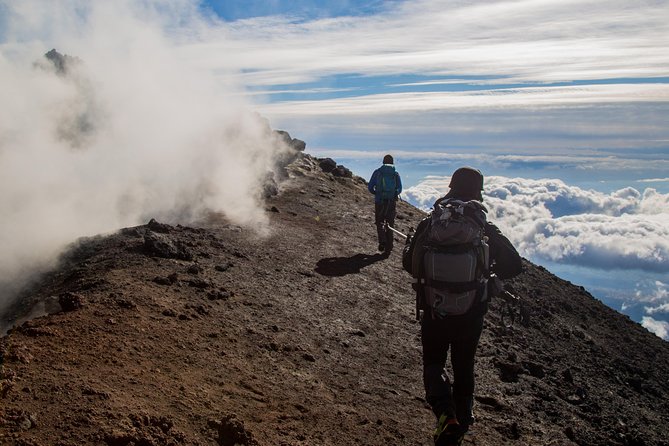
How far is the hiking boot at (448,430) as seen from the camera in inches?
232

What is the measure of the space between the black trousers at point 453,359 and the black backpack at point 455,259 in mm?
177

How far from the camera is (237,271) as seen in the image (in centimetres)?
1242

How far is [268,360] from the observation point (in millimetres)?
8492

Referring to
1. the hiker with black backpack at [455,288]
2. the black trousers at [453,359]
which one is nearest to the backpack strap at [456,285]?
the hiker with black backpack at [455,288]

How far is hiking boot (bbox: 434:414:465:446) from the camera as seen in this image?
5.90 m

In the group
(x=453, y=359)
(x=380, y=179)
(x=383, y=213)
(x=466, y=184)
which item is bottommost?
(x=453, y=359)

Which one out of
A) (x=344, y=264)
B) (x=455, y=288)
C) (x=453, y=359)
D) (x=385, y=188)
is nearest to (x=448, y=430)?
(x=453, y=359)

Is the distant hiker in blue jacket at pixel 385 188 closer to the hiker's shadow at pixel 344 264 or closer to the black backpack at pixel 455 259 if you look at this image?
the hiker's shadow at pixel 344 264

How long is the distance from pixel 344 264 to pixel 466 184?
886cm

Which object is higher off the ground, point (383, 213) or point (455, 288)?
point (383, 213)

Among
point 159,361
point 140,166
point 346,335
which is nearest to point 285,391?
point 159,361

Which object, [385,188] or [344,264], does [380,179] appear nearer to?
[385,188]

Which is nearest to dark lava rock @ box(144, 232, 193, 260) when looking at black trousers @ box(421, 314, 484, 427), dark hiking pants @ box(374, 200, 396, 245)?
dark hiking pants @ box(374, 200, 396, 245)

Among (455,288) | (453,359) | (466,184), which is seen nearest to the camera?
(455,288)
